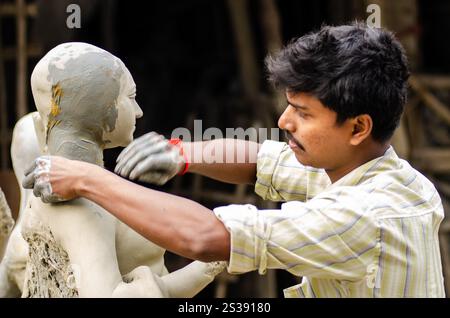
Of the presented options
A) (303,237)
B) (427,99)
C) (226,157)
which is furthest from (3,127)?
(303,237)

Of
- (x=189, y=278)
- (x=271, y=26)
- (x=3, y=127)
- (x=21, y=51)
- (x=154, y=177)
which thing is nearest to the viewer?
(x=154, y=177)

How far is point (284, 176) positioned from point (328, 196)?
47 cm

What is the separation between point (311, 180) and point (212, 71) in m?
4.21

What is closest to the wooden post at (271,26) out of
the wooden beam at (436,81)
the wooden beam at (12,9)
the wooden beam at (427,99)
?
the wooden beam at (427,99)

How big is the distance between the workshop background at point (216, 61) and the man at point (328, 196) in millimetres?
2557

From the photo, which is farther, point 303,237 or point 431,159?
point 431,159

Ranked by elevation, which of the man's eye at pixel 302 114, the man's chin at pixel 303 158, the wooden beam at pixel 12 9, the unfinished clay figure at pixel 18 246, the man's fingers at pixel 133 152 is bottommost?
the unfinished clay figure at pixel 18 246

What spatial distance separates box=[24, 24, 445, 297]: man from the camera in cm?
189

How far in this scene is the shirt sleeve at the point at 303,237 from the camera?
1.88 meters

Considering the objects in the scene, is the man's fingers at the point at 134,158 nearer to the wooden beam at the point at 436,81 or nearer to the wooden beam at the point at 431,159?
the wooden beam at the point at 431,159

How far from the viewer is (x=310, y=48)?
205cm

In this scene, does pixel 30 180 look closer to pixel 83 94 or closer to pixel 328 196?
pixel 83 94

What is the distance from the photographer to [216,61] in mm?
6660
